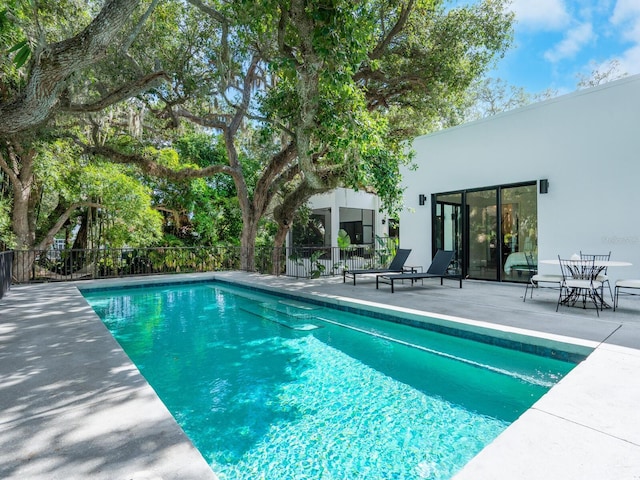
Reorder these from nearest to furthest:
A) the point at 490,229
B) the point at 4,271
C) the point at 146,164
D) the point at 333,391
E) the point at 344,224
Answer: the point at 333,391, the point at 4,271, the point at 490,229, the point at 146,164, the point at 344,224

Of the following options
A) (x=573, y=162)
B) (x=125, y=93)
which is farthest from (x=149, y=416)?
(x=573, y=162)

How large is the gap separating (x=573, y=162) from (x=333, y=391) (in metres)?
7.05

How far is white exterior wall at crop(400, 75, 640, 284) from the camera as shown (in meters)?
6.51

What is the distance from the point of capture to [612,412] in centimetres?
217

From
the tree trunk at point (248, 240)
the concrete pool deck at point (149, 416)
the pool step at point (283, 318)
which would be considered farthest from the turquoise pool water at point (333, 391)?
the tree trunk at point (248, 240)

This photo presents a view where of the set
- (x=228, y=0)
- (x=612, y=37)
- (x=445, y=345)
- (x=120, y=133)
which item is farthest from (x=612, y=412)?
(x=612, y=37)

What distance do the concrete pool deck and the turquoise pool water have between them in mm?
487

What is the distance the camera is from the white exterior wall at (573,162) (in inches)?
256

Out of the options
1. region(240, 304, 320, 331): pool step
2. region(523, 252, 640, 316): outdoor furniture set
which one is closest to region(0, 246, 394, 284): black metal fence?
region(240, 304, 320, 331): pool step

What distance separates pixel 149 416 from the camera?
2160 millimetres

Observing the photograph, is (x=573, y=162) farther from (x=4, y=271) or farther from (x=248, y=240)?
(x=4, y=271)

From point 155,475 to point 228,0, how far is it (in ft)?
24.6

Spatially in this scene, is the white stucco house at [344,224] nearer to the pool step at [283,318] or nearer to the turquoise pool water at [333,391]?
the pool step at [283,318]

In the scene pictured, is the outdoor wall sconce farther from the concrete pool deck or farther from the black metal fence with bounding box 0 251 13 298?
the black metal fence with bounding box 0 251 13 298
